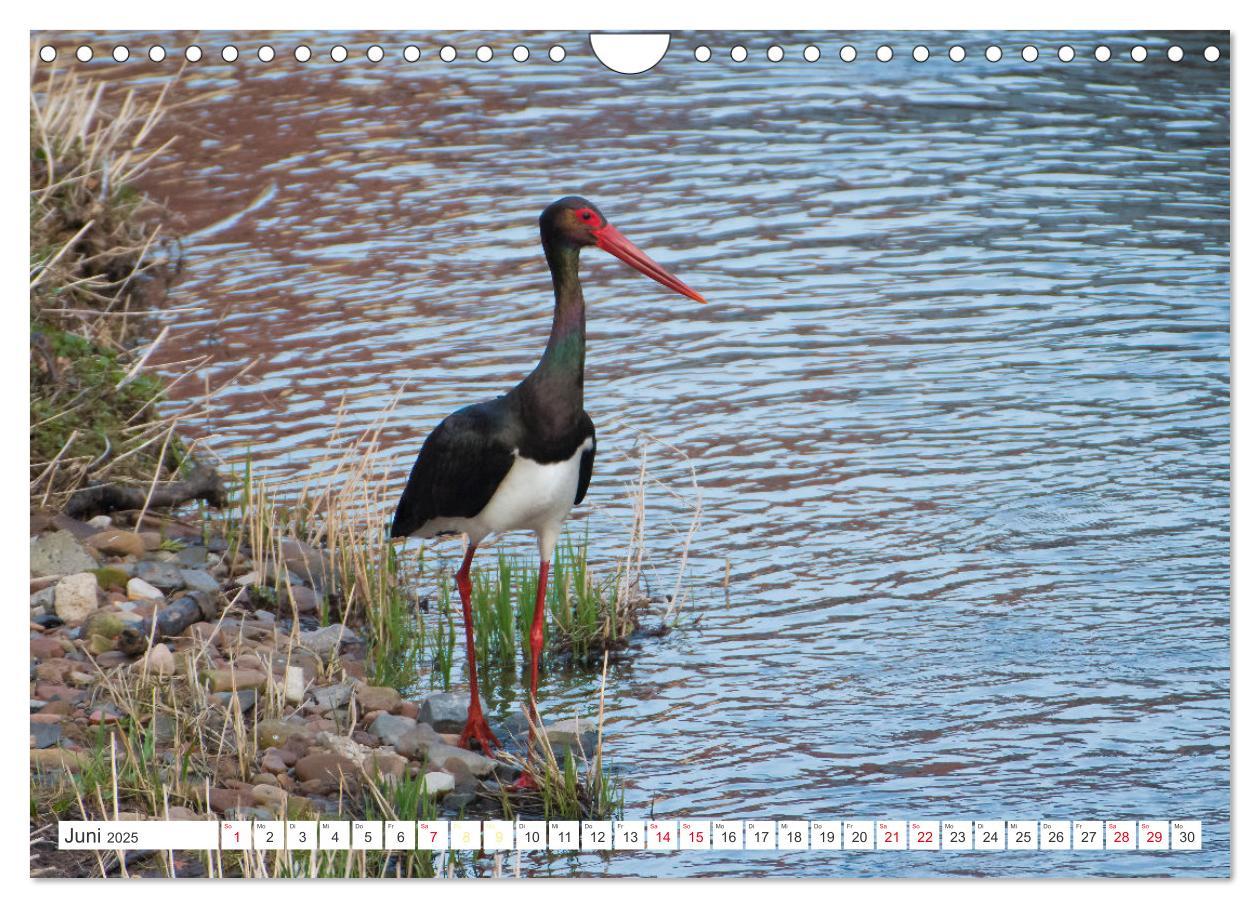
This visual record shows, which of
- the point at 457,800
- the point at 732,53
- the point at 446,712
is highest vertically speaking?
the point at 732,53

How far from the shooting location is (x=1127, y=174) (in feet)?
25.0

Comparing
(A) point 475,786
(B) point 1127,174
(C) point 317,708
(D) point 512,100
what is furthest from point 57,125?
(B) point 1127,174

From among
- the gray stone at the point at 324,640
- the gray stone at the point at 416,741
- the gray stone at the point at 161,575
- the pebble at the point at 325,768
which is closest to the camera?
the pebble at the point at 325,768

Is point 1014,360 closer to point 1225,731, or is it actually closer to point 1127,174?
point 1127,174

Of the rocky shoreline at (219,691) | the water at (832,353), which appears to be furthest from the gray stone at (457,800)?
the water at (832,353)

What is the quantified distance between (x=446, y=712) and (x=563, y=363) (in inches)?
55.5

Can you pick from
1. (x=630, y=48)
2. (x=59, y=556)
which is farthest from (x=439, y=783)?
(x=630, y=48)

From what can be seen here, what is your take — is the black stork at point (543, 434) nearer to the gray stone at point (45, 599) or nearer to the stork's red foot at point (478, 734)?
the stork's red foot at point (478, 734)

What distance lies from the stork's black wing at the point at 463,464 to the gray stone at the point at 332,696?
26.1 inches

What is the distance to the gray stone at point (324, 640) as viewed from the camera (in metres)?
7.02

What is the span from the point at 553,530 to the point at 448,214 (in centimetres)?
233

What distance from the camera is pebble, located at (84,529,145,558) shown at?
24.0 feet

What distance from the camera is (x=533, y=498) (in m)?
6.39

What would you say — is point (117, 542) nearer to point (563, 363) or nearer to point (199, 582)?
point (199, 582)
